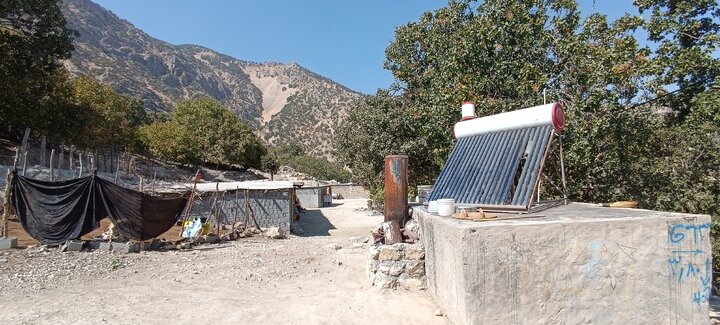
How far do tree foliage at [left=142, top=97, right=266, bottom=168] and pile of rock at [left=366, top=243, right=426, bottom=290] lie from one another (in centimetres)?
4092

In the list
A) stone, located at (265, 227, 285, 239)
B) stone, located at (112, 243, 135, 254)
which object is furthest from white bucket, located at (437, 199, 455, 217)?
stone, located at (265, 227, 285, 239)

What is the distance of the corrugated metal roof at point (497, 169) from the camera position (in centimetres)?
537

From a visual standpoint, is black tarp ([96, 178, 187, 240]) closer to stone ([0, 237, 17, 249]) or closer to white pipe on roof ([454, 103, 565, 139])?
stone ([0, 237, 17, 249])

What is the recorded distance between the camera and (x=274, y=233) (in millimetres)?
17078

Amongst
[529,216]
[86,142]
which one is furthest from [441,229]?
[86,142]

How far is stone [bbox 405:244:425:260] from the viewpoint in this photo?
6475 millimetres

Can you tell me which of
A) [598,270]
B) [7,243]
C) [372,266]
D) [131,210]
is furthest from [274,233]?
[598,270]

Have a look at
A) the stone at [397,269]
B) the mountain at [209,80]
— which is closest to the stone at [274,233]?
the stone at [397,269]

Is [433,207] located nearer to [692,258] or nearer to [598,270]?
[598,270]

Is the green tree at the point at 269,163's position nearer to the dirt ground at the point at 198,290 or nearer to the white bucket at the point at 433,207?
the dirt ground at the point at 198,290

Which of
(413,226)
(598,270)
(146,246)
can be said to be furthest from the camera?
(146,246)

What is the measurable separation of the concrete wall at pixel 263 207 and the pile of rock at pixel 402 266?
41.6 feet

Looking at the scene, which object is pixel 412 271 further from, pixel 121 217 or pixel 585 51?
pixel 121 217

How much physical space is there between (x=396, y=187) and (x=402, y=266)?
1.51 meters
